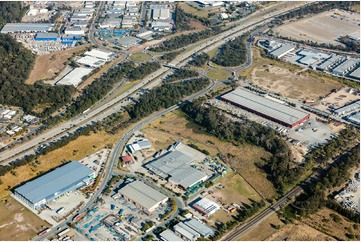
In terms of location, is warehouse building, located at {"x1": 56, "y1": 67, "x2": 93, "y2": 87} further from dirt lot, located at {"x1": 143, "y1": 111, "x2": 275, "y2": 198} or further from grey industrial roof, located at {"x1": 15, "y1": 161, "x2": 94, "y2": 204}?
grey industrial roof, located at {"x1": 15, "y1": 161, "x2": 94, "y2": 204}

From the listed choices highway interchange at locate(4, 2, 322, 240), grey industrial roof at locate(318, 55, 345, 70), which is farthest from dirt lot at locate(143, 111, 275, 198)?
grey industrial roof at locate(318, 55, 345, 70)

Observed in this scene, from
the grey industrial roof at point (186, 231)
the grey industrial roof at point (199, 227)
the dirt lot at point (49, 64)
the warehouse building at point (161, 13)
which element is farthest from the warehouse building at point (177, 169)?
the warehouse building at point (161, 13)

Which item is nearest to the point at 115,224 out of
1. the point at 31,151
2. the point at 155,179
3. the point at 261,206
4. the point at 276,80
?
the point at 155,179

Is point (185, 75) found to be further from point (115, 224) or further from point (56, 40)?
point (115, 224)

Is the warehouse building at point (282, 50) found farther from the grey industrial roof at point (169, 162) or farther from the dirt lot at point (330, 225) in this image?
the dirt lot at point (330, 225)

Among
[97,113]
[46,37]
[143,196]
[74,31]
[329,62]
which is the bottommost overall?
[143,196]

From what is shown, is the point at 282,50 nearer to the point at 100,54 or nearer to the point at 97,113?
A: the point at 100,54

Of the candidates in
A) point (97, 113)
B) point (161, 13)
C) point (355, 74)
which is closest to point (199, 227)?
point (97, 113)
